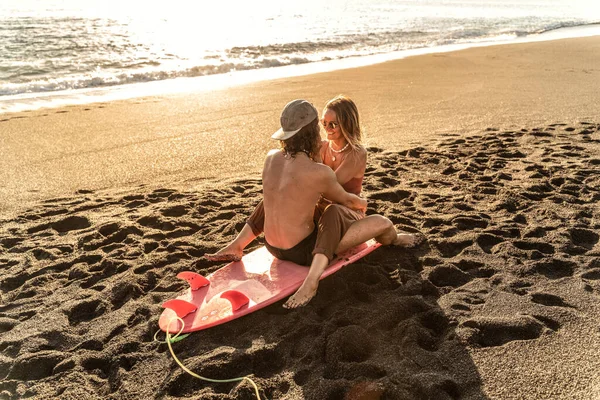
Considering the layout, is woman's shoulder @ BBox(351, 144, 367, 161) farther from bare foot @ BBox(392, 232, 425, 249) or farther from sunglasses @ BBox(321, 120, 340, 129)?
bare foot @ BBox(392, 232, 425, 249)

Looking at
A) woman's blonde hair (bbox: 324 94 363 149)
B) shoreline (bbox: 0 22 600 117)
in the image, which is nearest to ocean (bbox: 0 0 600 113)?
shoreline (bbox: 0 22 600 117)

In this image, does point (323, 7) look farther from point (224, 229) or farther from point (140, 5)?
point (224, 229)

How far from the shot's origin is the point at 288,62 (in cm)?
1445

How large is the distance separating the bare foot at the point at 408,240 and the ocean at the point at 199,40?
24.4ft

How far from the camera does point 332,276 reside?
3859 mm

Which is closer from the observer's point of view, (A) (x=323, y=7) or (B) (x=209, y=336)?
(B) (x=209, y=336)

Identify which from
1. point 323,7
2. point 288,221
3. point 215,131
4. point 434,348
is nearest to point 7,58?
point 215,131

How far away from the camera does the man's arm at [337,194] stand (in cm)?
362

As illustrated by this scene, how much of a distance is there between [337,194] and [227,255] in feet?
3.34

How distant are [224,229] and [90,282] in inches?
49.6

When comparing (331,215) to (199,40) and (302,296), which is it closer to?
(302,296)

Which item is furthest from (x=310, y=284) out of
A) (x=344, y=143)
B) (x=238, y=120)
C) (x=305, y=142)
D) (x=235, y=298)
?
(x=238, y=120)

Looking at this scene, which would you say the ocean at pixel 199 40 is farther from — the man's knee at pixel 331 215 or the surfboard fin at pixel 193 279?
the man's knee at pixel 331 215

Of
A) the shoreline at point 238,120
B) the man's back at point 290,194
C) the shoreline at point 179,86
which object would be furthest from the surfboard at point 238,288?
the shoreline at point 179,86
